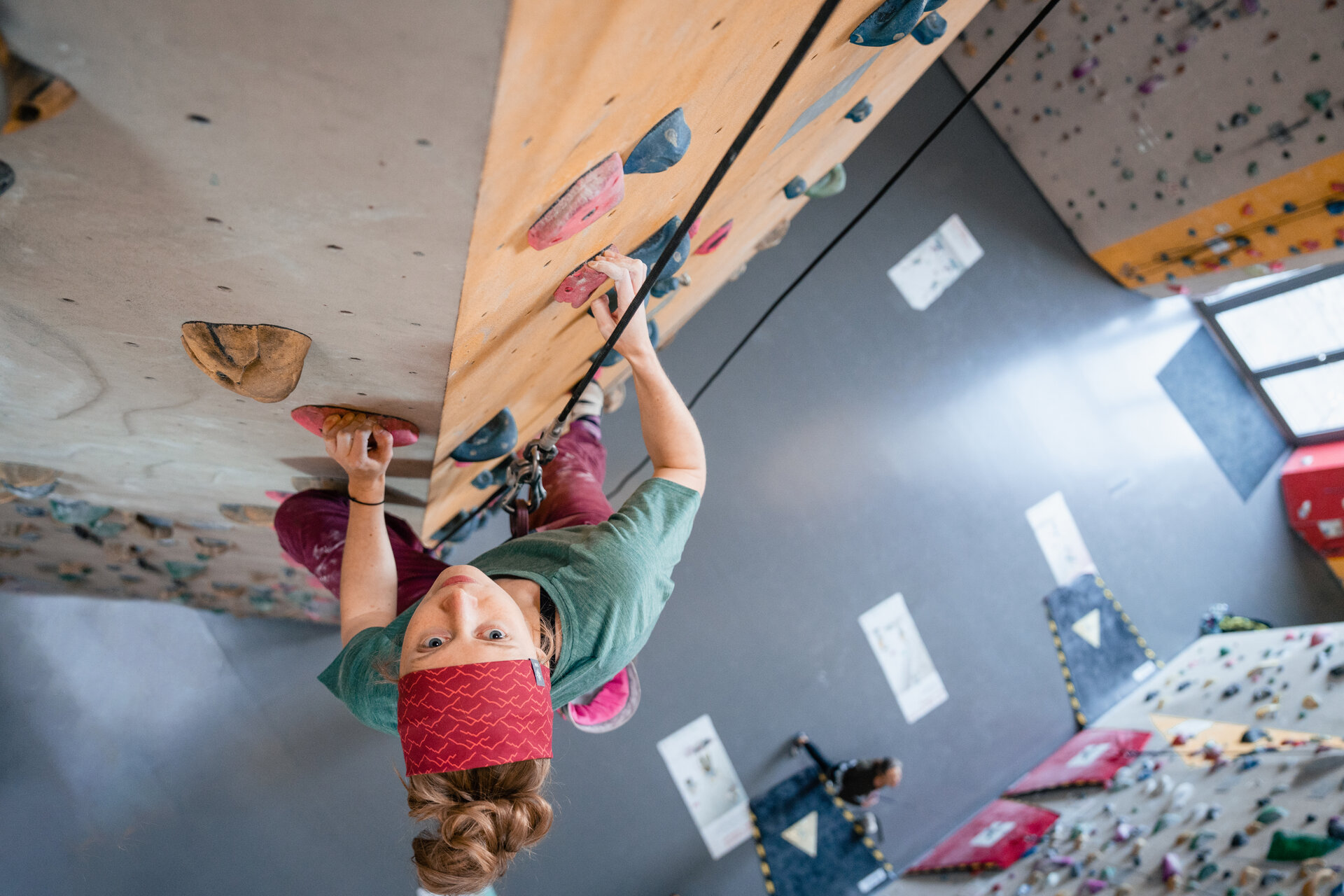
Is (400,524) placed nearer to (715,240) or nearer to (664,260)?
(715,240)

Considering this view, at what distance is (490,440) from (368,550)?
25 cm

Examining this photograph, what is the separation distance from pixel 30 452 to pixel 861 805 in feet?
8.87

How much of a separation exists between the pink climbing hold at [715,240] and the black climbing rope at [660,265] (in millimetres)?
343

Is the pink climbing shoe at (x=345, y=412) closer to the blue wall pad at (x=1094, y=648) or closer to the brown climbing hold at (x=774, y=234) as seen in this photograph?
the brown climbing hold at (x=774, y=234)

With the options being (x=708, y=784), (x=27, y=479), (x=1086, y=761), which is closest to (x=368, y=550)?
(x=27, y=479)

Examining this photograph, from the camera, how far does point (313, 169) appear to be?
49 cm

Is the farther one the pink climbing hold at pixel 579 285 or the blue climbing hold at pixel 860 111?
the blue climbing hold at pixel 860 111

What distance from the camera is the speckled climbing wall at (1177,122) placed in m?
2.89

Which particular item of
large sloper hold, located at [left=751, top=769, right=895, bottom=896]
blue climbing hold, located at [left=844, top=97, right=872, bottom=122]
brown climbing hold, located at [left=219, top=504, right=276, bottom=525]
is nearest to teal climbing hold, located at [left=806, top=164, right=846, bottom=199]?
blue climbing hold, located at [left=844, top=97, right=872, bottom=122]

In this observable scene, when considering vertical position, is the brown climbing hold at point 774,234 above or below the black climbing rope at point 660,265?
above

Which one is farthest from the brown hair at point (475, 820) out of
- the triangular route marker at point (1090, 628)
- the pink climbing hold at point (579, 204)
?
the triangular route marker at point (1090, 628)

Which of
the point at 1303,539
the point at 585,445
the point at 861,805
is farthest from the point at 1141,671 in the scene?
the point at 585,445

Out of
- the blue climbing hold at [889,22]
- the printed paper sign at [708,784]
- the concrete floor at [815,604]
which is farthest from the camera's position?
the printed paper sign at [708,784]

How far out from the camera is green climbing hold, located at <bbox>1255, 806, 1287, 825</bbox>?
228 centimetres
